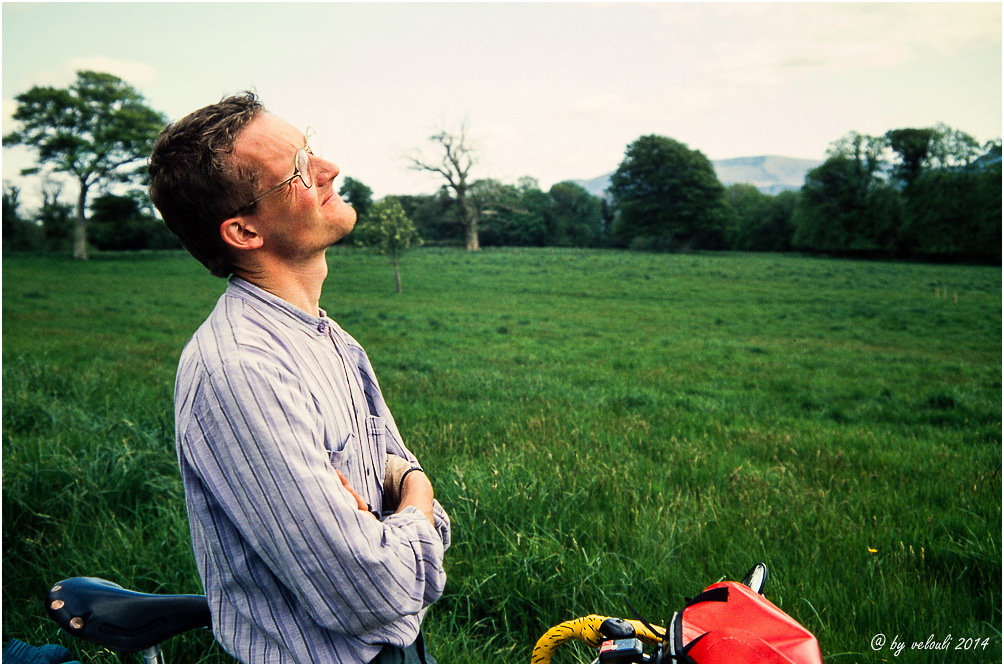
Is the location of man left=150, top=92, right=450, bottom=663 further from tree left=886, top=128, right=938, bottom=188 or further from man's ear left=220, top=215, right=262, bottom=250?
tree left=886, top=128, right=938, bottom=188

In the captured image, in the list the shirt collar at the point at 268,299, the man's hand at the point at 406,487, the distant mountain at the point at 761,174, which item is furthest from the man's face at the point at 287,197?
the distant mountain at the point at 761,174

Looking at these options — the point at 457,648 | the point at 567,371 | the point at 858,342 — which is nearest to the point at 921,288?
the point at 858,342

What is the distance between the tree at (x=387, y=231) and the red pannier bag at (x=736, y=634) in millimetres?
20614

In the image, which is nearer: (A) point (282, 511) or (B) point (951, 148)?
(A) point (282, 511)

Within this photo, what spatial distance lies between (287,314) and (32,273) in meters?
28.9

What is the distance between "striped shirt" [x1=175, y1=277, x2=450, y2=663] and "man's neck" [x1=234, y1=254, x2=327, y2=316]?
52 mm

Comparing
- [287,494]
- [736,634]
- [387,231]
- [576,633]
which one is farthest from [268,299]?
[387,231]

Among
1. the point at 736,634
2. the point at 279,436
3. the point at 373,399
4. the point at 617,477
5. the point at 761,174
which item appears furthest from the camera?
the point at 761,174

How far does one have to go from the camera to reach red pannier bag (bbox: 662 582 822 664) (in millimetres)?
983

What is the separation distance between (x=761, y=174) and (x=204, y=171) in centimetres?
8633

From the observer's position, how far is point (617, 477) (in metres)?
4.18

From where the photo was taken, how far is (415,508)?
136 centimetres

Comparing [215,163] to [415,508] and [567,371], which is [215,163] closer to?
[415,508]

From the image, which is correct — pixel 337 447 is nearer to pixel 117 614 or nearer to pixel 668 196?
pixel 117 614
